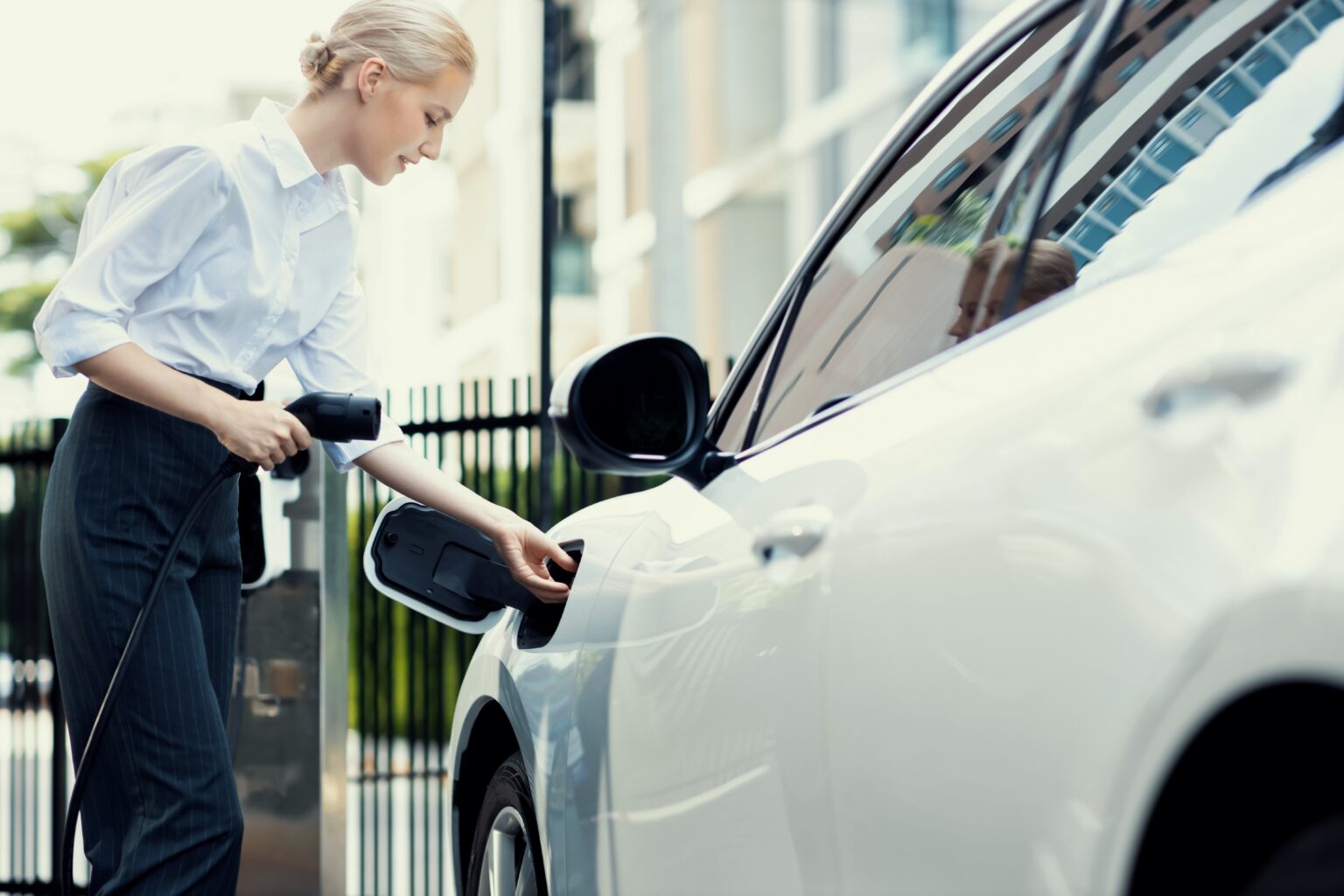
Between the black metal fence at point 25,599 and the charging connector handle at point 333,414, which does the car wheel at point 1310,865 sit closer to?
the charging connector handle at point 333,414

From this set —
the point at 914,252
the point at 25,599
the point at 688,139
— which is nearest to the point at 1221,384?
the point at 914,252

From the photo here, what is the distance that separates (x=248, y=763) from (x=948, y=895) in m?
3.24

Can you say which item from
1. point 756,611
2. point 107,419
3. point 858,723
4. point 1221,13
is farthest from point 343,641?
point 1221,13

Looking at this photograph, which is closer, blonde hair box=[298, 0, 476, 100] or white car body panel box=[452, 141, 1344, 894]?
white car body panel box=[452, 141, 1344, 894]

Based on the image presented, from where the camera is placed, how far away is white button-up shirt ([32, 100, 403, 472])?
8.39 feet

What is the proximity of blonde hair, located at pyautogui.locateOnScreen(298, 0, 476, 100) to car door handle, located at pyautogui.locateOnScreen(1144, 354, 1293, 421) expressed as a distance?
176 centimetres

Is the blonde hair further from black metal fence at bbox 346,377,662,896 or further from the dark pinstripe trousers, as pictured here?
black metal fence at bbox 346,377,662,896

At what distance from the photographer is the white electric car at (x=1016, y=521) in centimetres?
121

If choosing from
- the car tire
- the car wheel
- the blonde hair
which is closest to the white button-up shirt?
the blonde hair

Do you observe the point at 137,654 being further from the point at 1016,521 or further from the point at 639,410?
the point at 1016,521

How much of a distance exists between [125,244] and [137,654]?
2.14 feet

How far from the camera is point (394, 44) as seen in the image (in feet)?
9.09

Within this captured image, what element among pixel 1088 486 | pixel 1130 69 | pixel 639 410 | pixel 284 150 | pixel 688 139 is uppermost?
pixel 688 139

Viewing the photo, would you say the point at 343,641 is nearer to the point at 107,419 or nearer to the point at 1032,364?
the point at 107,419
